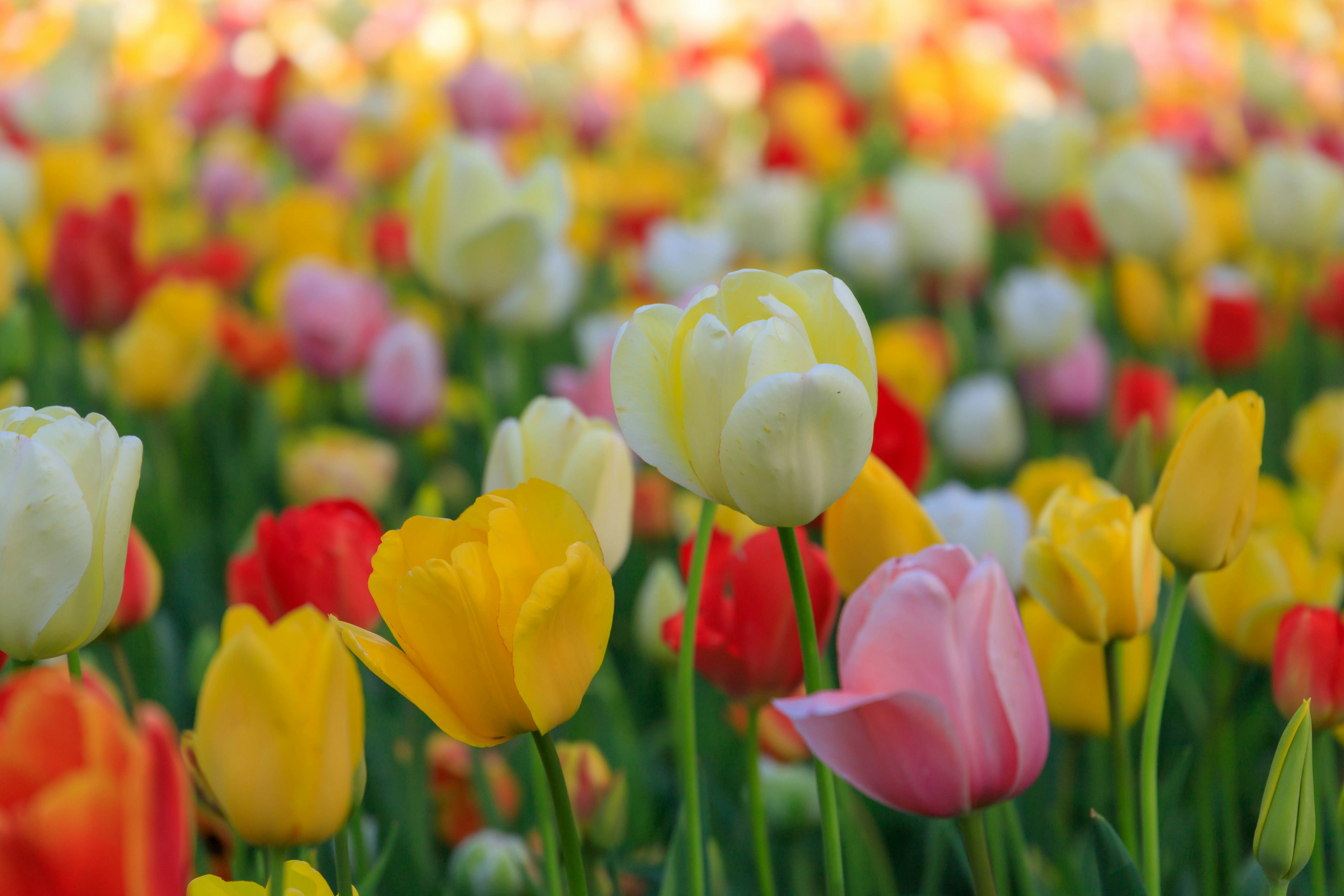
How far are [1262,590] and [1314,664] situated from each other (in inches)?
5.6

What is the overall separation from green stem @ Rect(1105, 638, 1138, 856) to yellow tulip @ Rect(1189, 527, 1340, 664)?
0.14m

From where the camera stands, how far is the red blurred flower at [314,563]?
0.56m

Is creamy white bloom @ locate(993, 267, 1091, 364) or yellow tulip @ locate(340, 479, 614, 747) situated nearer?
yellow tulip @ locate(340, 479, 614, 747)

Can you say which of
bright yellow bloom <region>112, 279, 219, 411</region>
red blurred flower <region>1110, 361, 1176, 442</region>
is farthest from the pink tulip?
bright yellow bloom <region>112, 279, 219, 411</region>

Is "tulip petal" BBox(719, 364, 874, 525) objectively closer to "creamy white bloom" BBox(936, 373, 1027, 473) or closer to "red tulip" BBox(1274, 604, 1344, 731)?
"red tulip" BBox(1274, 604, 1344, 731)

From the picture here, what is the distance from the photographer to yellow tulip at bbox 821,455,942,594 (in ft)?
1.67

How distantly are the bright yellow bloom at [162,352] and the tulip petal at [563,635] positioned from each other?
98 cm

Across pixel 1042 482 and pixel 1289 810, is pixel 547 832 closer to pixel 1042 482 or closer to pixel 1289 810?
pixel 1289 810

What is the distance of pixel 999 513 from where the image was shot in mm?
646

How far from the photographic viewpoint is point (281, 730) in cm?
40

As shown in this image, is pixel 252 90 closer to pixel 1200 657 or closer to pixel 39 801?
pixel 1200 657

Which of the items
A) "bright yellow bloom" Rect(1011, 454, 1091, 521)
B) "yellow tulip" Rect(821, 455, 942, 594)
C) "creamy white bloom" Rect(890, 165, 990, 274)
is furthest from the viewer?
"creamy white bloom" Rect(890, 165, 990, 274)

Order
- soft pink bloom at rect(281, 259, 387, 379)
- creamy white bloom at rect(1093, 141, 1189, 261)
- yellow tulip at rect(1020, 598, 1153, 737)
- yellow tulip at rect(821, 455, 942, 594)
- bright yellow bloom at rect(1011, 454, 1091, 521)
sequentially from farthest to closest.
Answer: creamy white bloom at rect(1093, 141, 1189, 261) → soft pink bloom at rect(281, 259, 387, 379) → bright yellow bloom at rect(1011, 454, 1091, 521) → yellow tulip at rect(1020, 598, 1153, 737) → yellow tulip at rect(821, 455, 942, 594)

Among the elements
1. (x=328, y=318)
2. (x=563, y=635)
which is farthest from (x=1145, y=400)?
(x=563, y=635)
